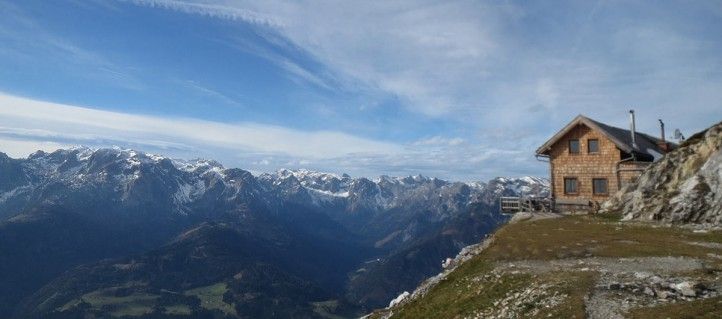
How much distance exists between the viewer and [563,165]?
6662 centimetres

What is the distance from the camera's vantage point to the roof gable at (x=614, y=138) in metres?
62.2

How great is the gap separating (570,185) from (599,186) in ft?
11.6

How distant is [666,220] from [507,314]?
26.2 meters

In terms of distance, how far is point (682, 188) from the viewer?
1766 inches

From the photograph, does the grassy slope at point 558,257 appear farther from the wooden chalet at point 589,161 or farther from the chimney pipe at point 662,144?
the chimney pipe at point 662,144

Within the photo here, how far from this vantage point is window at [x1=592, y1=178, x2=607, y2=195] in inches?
2486

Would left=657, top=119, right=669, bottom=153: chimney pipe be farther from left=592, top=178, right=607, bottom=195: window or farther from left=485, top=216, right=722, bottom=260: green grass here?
left=485, top=216, right=722, bottom=260: green grass

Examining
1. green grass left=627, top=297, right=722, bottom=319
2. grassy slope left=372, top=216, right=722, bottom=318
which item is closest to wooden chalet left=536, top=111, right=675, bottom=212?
grassy slope left=372, top=216, right=722, bottom=318

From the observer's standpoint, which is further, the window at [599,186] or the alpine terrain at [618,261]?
the window at [599,186]

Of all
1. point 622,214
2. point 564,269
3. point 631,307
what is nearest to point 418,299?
point 564,269

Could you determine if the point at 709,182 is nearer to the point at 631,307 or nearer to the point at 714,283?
the point at 714,283

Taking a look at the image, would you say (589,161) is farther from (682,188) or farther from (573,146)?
(682,188)

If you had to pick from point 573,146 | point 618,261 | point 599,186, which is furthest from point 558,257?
point 573,146

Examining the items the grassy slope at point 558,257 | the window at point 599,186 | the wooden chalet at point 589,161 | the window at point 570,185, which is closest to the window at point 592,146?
the wooden chalet at point 589,161
